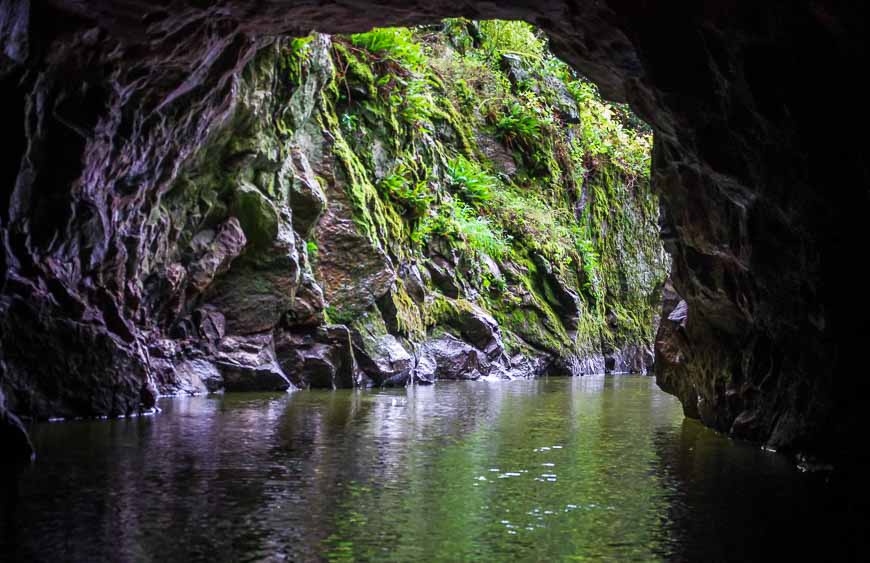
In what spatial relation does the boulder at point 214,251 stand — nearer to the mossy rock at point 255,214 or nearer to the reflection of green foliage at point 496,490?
the mossy rock at point 255,214

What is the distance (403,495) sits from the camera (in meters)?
5.15

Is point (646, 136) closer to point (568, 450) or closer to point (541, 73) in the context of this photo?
point (541, 73)

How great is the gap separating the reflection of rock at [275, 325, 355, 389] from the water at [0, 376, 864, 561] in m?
6.10

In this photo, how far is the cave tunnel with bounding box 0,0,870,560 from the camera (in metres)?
5.80

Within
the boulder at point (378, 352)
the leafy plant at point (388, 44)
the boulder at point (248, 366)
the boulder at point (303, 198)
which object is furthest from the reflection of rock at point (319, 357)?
the leafy plant at point (388, 44)

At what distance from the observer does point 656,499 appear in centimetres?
523

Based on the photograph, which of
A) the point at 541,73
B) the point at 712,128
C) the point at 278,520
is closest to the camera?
the point at 278,520

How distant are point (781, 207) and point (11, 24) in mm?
5908

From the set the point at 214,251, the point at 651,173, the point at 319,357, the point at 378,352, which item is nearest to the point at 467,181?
the point at 378,352

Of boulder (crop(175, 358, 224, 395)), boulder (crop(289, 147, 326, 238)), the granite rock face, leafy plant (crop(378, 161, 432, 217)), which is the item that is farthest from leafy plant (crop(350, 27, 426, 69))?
boulder (crop(175, 358, 224, 395))

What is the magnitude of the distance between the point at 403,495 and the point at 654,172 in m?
5.15

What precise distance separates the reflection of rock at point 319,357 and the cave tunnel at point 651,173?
416 cm

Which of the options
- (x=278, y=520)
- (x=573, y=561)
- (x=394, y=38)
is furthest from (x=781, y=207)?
(x=394, y=38)

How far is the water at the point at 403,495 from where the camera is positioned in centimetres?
394
